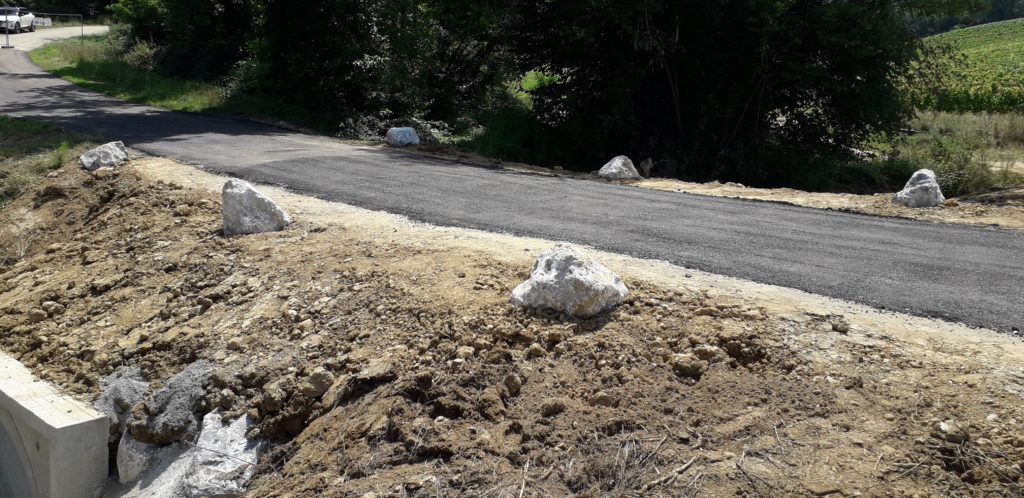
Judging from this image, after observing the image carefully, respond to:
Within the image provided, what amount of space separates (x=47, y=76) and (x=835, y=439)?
27285 millimetres

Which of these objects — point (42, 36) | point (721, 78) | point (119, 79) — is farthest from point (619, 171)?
point (42, 36)

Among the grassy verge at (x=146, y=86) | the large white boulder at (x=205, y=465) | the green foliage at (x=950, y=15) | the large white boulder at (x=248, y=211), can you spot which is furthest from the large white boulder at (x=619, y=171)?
the large white boulder at (x=205, y=465)

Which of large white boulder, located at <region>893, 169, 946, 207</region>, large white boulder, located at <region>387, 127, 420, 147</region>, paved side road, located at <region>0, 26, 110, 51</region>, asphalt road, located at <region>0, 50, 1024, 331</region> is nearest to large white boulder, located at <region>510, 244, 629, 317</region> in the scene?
asphalt road, located at <region>0, 50, 1024, 331</region>

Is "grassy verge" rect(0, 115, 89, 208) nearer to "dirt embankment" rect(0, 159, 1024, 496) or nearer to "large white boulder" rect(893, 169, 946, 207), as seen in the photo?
"dirt embankment" rect(0, 159, 1024, 496)

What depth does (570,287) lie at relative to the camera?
17.5 ft

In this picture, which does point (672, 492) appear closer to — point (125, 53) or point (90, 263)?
point (90, 263)

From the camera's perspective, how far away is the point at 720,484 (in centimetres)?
394

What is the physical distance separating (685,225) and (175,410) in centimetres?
497

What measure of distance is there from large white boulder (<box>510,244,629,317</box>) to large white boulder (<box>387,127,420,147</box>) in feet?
34.6

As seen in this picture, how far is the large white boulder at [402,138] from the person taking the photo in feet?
51.5

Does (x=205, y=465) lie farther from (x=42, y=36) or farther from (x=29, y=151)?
(x=42, y=36)

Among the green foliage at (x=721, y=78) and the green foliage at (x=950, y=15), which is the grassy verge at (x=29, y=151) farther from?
the green foliage at (x=950, y=15)

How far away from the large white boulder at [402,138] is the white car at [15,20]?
31846mm

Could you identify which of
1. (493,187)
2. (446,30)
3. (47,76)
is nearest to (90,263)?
(493,187)
